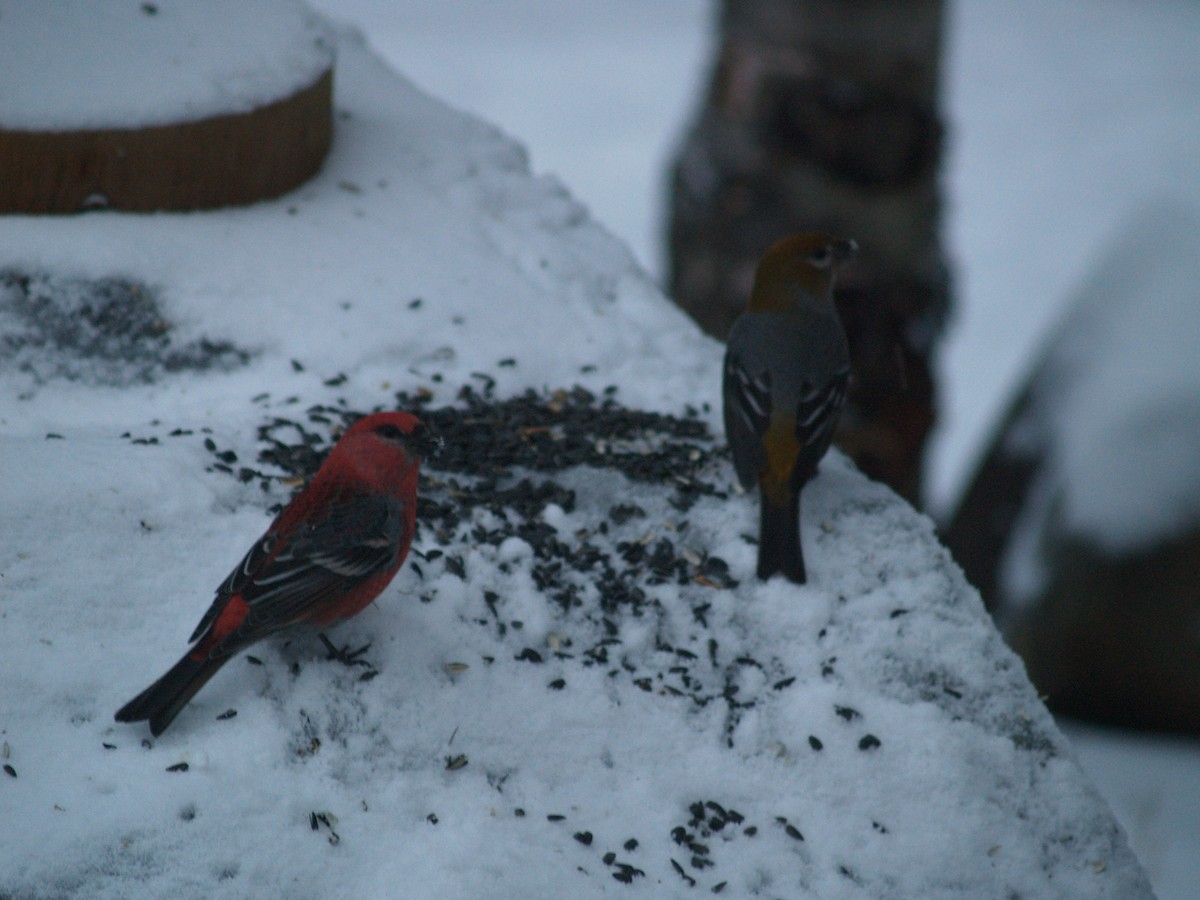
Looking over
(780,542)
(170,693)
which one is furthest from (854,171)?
(170,693)

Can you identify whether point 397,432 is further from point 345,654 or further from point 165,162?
point 165,162

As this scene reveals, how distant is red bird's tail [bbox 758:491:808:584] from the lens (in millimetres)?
3348

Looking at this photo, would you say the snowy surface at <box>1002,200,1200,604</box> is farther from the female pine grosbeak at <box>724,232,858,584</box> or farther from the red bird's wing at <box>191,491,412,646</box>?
the red bird's wing at <box>191,491,412,646</box>

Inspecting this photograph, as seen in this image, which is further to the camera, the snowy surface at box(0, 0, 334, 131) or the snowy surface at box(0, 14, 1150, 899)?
the snowy surface at box(0, 0, 334, 131)

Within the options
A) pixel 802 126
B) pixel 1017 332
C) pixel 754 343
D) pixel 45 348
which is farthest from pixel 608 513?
pixel 1017 332

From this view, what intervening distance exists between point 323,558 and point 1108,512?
4595mm

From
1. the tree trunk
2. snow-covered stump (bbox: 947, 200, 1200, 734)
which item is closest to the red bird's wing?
the tree trunk

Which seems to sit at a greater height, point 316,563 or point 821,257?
point 821,257

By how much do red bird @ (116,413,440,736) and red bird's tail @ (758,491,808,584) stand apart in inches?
38.5

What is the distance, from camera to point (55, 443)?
10.5ft

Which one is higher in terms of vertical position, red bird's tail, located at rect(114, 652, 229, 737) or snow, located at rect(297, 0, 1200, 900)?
red bird's tail, located at rect(114, 652, 229, 737)

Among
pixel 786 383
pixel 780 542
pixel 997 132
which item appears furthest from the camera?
pixel 997 132

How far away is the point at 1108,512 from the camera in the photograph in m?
6.13

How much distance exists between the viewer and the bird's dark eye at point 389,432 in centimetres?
298
